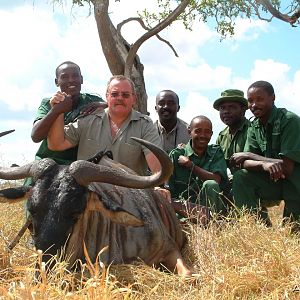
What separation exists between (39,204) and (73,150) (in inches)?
88.8

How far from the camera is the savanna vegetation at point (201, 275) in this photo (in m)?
3.16

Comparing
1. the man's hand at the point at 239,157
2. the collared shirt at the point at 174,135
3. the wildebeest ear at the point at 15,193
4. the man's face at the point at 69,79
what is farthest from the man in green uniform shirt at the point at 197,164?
the wildebeest ear at the point at 15,193

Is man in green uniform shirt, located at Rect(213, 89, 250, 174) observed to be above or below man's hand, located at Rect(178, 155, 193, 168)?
above

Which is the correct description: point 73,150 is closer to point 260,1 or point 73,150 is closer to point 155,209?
point 155,209

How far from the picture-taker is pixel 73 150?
6.35 metres

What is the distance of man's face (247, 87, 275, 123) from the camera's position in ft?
22.0

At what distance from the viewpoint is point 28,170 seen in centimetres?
461

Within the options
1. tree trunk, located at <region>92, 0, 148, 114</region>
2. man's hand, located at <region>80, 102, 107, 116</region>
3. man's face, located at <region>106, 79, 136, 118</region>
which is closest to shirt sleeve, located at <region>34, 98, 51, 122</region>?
man's hand, located at <region>80, 102, 107, 116</region>

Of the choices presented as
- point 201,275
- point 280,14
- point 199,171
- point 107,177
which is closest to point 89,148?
point 199,171

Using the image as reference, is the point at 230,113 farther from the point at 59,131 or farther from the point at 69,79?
the point at 59,131

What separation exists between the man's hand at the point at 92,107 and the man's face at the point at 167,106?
1719 mm

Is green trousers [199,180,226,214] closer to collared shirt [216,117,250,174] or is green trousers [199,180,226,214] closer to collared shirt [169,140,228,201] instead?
collared shirt [169,140,228,201]

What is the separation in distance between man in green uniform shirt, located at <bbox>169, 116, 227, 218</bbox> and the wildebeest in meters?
1.62

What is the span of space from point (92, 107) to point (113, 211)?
7.92 feet
